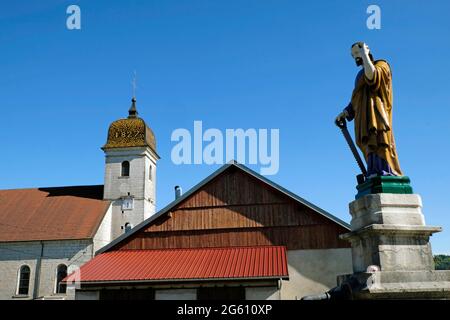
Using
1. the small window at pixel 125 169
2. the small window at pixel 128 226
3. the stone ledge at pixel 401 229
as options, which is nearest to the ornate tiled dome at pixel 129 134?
the small window at pixel 125 169

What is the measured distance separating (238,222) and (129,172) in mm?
25076

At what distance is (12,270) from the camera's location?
32.7 metres

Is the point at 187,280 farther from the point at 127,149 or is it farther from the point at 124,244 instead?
the point at 127,149

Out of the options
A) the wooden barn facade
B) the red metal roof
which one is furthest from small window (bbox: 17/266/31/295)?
the red metal roof

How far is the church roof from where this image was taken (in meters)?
33.1

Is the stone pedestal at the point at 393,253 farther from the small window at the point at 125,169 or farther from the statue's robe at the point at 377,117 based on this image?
the small window at the point at 125,169

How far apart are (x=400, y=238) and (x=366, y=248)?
1.44ft

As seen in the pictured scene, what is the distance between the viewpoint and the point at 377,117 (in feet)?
19.0

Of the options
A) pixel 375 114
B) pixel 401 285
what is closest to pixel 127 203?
pixel 375 114

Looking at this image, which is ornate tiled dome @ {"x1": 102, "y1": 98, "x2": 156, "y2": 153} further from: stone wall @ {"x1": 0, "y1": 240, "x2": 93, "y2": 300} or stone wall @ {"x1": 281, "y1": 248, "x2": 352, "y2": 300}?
stone wall @ {"x1": 281, "y1": 248, "x2": 352, "y2": 300}

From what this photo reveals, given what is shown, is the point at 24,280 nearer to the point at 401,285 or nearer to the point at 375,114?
the point at 375,114

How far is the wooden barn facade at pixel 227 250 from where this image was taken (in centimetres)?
1521

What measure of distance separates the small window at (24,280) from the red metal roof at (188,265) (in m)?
18.6

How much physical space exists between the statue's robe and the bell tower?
3345cm
